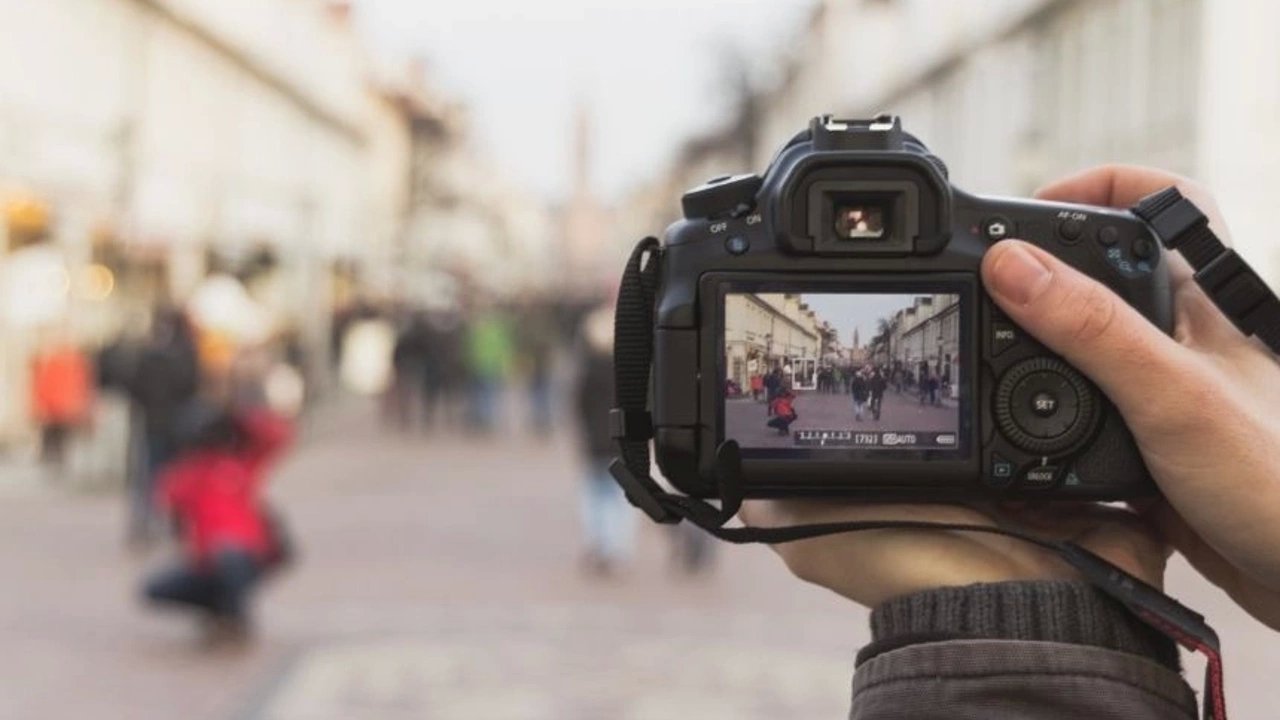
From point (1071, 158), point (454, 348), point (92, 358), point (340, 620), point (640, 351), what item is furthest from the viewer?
point (1071, 158)

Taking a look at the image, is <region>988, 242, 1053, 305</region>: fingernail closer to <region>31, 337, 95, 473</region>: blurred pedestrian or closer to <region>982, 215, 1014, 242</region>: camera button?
<region>982, 215, 1014, 242</region>: camera button

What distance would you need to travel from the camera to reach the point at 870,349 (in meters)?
1.61

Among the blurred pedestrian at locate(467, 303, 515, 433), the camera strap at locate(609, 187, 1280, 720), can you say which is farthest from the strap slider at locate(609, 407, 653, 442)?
the blurred pedestrian at locate(467, 303, 515, 433)

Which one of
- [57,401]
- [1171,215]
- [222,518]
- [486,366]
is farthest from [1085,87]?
[1171,215]

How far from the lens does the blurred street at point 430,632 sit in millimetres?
8125

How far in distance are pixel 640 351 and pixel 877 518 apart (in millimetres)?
263

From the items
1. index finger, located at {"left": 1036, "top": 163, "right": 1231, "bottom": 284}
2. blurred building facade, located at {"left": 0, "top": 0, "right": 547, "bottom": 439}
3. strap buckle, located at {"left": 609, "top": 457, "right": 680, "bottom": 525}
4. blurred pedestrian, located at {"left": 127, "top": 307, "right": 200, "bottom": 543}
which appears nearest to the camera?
strap buckle, located at {"left": 609, "top": 457, "right": 680, "bottom": 525}

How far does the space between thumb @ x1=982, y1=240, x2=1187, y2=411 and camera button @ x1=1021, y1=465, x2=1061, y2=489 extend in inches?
3.6

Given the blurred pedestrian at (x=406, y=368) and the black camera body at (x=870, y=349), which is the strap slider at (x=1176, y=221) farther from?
the blurred pedestrian at (x=406, y=368)

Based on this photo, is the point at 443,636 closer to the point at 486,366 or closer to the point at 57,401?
the point at 57,401

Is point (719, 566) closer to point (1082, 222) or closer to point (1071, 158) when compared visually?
point (1082, 222)

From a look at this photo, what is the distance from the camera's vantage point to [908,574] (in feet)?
5.17

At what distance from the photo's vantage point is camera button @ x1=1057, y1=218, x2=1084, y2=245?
1.66 meters

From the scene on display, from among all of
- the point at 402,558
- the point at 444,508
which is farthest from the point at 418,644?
the point at 444,508
